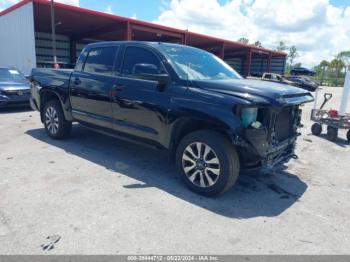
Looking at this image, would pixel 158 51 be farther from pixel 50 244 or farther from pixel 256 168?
pixel 50 244

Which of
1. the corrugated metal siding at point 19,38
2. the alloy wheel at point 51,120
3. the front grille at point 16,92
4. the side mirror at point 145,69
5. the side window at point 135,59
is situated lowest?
the alloy wheel at point 51,120

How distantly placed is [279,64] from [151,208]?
45.4 m

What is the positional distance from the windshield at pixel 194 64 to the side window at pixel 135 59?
0.20 metres

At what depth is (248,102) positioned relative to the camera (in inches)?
126

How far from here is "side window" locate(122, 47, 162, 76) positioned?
4.18 metres

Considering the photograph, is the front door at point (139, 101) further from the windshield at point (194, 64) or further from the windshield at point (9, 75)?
the windshield at point (9, 75)

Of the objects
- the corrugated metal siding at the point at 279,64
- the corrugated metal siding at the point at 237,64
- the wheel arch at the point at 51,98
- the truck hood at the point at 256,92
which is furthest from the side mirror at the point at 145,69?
the corrugated metal siding at the point at 279,64

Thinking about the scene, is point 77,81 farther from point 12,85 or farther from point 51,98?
point 12,85

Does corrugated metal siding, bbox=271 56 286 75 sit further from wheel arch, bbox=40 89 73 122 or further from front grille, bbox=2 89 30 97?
wheel arch, bbox=40 89 73 122

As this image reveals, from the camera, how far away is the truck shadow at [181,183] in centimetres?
346

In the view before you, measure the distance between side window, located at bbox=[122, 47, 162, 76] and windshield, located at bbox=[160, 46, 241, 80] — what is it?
196 millimetres

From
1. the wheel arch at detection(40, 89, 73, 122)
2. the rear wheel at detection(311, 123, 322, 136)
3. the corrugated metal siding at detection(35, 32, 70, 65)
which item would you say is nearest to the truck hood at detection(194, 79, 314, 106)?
the wheel arch at detection(40, 89, 73, 122)

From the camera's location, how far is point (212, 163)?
3.55 m

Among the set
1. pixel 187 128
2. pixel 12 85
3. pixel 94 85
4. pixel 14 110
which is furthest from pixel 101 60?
pixel 14 110
